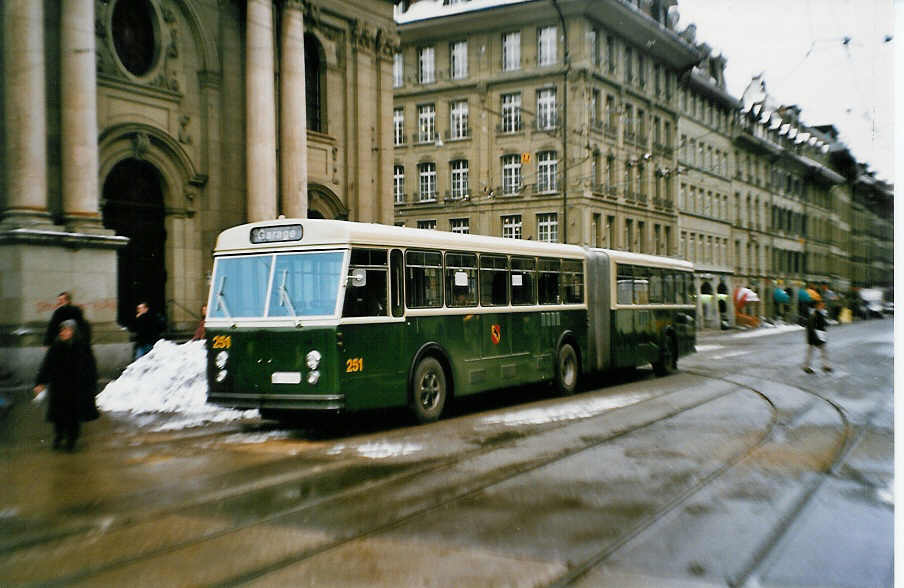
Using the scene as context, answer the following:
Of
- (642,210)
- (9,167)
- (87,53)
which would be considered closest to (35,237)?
(9,167)

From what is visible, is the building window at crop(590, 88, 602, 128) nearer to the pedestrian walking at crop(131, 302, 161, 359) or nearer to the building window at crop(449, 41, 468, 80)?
the building window at crop(449, 41, 468, 80)

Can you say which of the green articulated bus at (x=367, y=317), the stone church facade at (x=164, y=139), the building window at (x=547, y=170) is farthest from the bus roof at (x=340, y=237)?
the building window at (x=547, y=170)

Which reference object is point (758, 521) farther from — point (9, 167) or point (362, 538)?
point (9, 167)

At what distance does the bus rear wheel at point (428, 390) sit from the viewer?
12.4 m

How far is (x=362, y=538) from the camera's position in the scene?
20.7ft

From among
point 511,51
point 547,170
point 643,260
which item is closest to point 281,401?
point 643,260

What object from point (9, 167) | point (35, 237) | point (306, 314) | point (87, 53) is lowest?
point (306, 314)

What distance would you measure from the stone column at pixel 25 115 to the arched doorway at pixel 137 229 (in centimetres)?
177

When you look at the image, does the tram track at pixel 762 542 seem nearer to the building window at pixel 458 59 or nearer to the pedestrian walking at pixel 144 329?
the pedestrian walking at pixel 144 329

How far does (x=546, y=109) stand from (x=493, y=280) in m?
12.3

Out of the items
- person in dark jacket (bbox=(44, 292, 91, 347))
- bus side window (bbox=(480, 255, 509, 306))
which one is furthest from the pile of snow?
bus side window (bbox=(480, 255, 509, 306))

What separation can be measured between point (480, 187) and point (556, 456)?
23988mm

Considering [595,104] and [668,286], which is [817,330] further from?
[595,104]

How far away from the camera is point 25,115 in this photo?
13.7m
